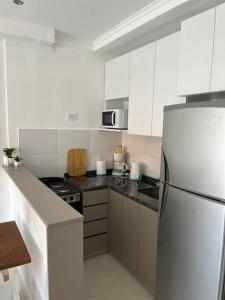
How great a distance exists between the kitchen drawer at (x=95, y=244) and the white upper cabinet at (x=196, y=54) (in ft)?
5.87

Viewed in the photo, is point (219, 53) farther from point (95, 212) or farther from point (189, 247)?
point (95, 212)

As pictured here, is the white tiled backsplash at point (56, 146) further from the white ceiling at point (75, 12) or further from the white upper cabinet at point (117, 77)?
the white ceiling at point (75, 12)

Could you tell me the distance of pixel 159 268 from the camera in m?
1.78

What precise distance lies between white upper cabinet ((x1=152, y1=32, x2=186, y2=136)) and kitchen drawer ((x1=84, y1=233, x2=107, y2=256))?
4.41ft

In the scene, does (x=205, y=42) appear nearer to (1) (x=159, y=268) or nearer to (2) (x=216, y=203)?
(2) (x=216, y=203)

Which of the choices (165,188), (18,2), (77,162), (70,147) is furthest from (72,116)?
(165,188)

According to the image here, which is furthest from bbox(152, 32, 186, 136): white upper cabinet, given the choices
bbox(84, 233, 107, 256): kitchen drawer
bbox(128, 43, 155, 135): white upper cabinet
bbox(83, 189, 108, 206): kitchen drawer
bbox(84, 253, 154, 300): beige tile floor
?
bbox(84, 253, 154, 300): beige tile floor

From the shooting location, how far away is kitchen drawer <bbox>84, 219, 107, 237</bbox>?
2.52m

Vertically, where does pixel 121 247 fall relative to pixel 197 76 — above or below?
below

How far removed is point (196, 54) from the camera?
1.60 metres

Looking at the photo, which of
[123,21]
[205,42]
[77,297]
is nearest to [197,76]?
[205,42]

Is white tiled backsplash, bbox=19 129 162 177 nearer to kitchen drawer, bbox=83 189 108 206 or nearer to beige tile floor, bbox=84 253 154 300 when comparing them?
kitchen drawer, bbox=83 189 108 206

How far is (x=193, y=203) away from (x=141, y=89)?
4.24ft

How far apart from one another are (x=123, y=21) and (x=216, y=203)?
1825 mm
